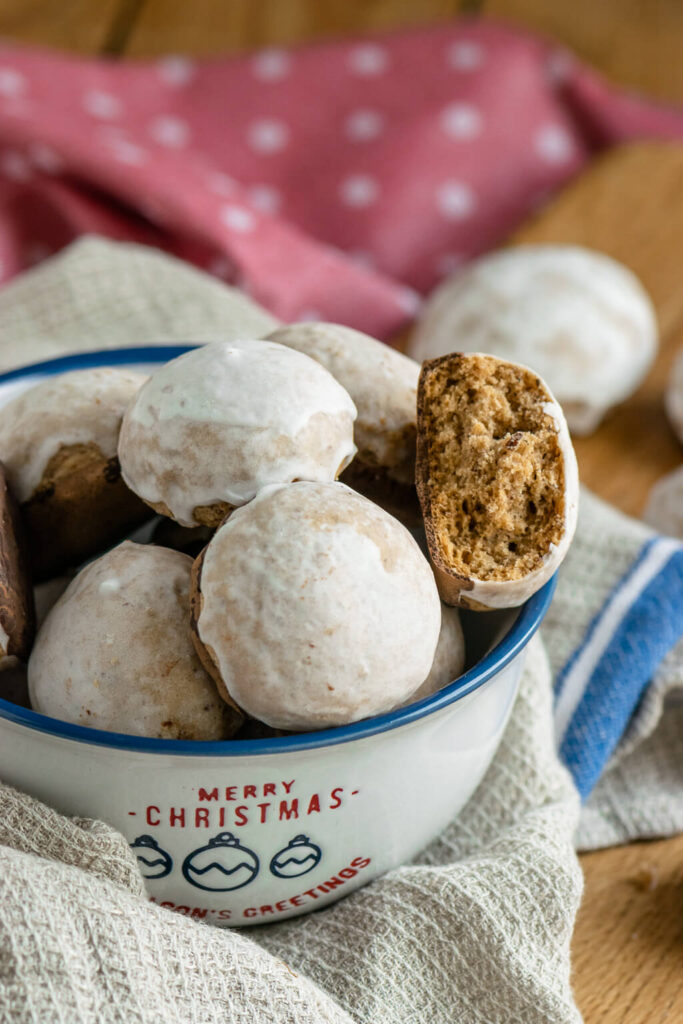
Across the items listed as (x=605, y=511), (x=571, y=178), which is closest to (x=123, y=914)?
(x=605, y=511)

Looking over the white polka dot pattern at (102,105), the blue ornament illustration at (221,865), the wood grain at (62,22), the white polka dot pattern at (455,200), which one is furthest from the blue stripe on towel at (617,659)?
the wood grain at (62,22)

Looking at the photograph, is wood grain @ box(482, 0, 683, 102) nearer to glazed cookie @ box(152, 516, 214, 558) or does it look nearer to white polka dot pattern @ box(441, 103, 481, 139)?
white polka dot pattern @ box(441, 103, 481, 139)

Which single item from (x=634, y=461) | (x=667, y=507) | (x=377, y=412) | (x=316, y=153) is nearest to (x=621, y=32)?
(x=316, y=153)

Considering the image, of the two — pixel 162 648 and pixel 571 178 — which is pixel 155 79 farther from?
pixel 162 648

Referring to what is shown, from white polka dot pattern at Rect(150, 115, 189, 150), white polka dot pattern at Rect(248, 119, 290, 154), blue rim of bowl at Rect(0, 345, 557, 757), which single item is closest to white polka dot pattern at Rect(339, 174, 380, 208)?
white polka dot pattern at Rect(248, 119, 290, 154)

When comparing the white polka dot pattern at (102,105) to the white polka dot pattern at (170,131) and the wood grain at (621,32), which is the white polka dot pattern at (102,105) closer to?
the white polka dot pattern at (170,131)

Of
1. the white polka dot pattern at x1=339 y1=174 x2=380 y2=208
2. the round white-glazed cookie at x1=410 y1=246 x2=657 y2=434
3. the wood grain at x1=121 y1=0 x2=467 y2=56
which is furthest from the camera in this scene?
the wood grain at x1=121 y1=0 x2=467 y2=56
